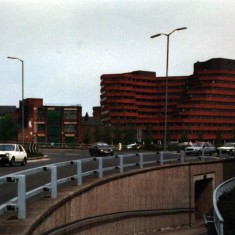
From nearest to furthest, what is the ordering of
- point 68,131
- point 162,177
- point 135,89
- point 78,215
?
point 78,215
point 162,177
point 68,131
point 135,89

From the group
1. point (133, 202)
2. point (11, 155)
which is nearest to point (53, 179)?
point (133, 202)

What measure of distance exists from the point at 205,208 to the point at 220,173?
310cm

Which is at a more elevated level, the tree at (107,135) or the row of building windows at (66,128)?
the row of building windows at (66,128)

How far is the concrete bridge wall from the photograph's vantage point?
10.9 metres

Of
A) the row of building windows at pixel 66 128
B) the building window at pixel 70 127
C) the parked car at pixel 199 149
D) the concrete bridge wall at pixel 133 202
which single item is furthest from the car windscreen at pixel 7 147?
the building window at pixel 70 127

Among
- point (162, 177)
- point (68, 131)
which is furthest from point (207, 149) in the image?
point (68, 131)

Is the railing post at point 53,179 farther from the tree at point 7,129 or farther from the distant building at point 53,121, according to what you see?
the distant building at point 53,121

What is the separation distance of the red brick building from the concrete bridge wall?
130791 mm

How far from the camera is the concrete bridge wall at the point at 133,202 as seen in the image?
10.9 m

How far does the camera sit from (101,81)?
7461 inches

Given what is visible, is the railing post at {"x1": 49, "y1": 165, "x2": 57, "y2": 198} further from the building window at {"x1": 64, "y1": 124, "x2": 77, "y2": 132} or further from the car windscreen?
the building window at {"x1": 64, "y1": 124, "x2": 77, "y2": 132}

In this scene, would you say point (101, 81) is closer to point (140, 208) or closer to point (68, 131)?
point (68, 131)

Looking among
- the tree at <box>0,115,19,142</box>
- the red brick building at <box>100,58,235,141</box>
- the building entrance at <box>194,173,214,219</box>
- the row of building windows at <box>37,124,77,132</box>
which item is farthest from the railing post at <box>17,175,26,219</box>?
the red brick building at <box>100,58,235,141</box>

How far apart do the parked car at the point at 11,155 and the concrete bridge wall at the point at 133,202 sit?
37.0 feet
